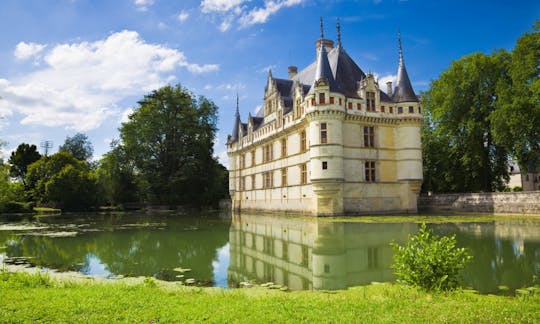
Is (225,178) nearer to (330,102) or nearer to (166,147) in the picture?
(166,147)

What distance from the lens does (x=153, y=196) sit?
147ft

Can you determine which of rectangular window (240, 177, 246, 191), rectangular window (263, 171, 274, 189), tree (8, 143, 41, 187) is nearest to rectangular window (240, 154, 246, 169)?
rectangular window (240, 177, 246, 191)

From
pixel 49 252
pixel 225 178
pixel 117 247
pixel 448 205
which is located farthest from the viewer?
pixel 225 178

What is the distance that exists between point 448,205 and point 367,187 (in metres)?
6.45

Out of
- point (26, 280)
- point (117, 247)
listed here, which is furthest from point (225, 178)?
point (26, 280)

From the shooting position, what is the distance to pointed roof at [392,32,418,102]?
→ 28578mm

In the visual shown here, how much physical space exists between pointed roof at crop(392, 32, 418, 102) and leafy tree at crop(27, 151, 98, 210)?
36252 millimetres

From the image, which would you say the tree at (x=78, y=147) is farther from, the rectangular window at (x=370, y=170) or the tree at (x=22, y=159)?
the rectangular window at (x=370, y=170)

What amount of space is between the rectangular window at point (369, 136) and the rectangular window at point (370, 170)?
133 centimetres

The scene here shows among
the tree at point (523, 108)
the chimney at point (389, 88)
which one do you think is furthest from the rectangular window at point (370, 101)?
the tree at point (523, 108)

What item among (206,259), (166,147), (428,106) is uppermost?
(428,106)

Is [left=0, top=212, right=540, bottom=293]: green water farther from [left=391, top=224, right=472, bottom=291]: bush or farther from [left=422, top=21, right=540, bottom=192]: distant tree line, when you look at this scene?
[left=422, top=21, right=540, bottom=192]: distant tree line

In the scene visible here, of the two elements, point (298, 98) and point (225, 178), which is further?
point (225, 178)

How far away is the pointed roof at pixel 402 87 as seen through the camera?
28.6 m
